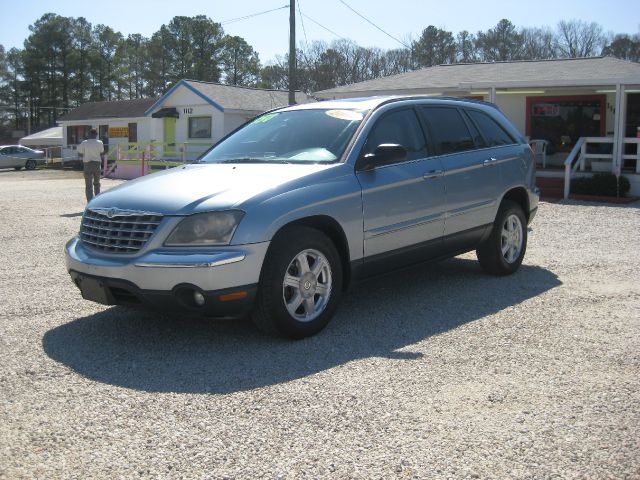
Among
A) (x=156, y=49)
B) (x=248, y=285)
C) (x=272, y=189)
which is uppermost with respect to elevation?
(x=156, y=49)

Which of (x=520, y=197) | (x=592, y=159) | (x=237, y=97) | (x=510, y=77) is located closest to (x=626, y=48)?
(x=237, y=97)

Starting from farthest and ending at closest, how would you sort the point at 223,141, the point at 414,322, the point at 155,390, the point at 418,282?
the point at 418,282 → the point at 223,141 → the point at 414,322 → the point at 155,390

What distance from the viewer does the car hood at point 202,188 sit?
477cm

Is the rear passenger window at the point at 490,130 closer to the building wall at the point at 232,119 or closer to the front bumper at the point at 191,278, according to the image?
the front bumper at the point at 191,278

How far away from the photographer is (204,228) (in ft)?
15.4

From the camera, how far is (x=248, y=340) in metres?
5.15

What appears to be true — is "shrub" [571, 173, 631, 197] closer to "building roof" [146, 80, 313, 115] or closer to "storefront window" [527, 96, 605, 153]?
"storefront window" [527, 96, 605, 153]

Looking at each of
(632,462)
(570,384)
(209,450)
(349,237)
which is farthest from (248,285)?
(632,462)

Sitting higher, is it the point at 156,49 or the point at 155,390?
the point at 156,49

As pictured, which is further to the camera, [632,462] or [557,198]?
[557,198]

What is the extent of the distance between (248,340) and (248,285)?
62cm

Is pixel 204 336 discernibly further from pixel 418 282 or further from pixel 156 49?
pixel 156 49

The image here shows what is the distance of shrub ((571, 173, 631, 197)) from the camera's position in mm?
16219

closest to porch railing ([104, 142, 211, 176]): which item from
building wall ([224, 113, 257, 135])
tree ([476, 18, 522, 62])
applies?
building wall ([224, 113, 257, 135])
